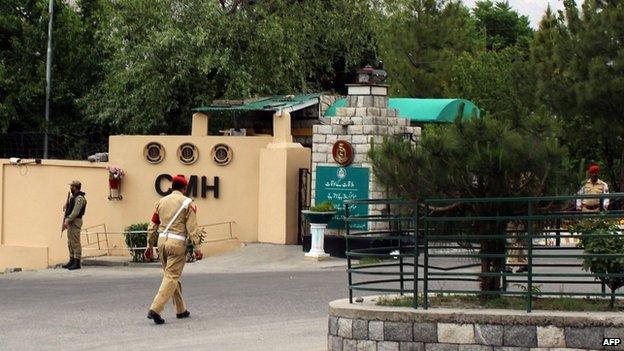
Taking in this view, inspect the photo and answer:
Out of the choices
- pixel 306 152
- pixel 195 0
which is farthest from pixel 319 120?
pixel 195 0

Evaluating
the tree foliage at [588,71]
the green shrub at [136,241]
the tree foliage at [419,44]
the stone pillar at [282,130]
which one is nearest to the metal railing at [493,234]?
the stone pillar at [282,130]

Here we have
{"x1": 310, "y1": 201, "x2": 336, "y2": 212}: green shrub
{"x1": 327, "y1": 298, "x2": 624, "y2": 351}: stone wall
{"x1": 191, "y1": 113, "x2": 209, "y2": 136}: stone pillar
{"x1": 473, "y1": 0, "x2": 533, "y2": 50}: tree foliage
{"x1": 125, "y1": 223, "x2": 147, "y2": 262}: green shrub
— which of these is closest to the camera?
{"x1": 327, "y1": 298, "x2": 624, "y2": 351}: stone wall

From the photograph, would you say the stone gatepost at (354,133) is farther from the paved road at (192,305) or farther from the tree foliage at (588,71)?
the tree foliage at (588,71)

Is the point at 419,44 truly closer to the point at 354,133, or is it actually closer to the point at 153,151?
the point at 153,151

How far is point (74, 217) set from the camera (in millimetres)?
25344

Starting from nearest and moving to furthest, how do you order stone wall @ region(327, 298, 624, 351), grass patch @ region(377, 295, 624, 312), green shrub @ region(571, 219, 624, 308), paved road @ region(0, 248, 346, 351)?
stone wall @ region(327, 298, 624, 351) < green shrub @ region(571, 219, 624, 308) < grass patch @ region(377, 295, 624, 312) < paved road @ region(0, 248, 346, 351)

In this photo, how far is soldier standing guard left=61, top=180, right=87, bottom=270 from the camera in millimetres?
25156

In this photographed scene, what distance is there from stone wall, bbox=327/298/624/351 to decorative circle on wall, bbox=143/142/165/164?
637 inches

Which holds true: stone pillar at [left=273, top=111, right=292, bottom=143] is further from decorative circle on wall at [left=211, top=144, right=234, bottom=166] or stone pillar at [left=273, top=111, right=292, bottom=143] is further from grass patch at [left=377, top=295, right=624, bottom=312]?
grass patch at [left=377, top=295, right=624, bottom=312]

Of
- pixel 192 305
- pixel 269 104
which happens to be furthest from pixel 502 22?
pixel 192 305

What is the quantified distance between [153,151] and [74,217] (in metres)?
3.36

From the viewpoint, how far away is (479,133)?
12.3 meters

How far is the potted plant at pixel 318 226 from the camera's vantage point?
2488 cm

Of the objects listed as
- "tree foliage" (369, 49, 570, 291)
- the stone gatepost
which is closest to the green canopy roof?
the stone gatepost
